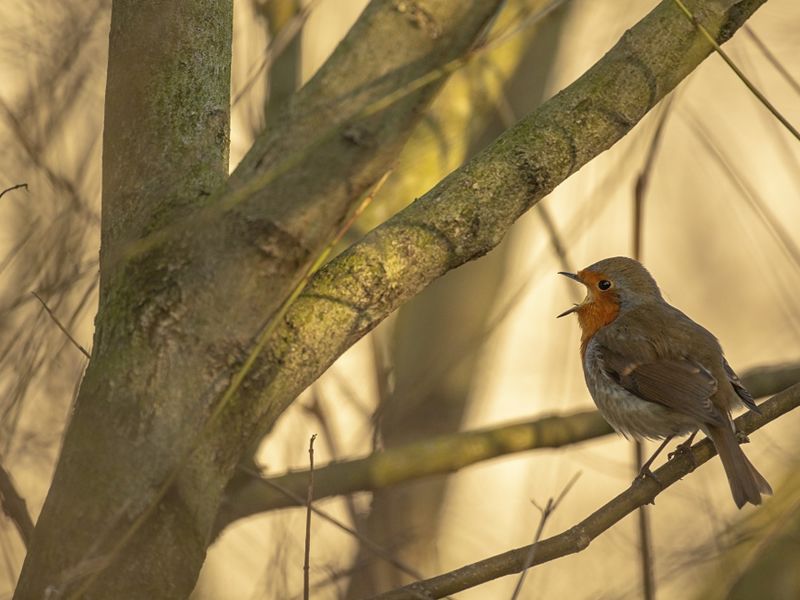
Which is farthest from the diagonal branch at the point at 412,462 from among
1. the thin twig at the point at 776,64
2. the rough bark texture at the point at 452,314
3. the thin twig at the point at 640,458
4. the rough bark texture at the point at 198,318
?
the rough bark texture at the point at 198,318

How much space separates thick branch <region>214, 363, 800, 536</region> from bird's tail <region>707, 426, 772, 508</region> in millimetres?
460

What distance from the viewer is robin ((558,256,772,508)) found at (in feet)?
10.6

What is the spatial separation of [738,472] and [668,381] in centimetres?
66

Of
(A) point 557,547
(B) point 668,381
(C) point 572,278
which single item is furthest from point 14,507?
(C) point 572,278

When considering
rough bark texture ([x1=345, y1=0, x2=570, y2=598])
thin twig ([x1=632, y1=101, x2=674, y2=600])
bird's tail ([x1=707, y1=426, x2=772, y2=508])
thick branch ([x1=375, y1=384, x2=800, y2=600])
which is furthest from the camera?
rough bark texture ([x1=345, y1=0, x2=570, y2=598])

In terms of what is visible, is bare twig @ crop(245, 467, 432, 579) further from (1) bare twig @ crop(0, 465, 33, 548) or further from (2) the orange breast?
(2) the orange breast

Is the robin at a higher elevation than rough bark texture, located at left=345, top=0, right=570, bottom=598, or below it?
below

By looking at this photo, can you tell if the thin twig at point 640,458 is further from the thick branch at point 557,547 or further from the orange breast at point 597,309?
the orange breast at point 597,309

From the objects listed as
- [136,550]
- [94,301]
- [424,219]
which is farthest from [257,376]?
[94,301]

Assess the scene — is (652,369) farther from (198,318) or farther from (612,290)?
(198,318)

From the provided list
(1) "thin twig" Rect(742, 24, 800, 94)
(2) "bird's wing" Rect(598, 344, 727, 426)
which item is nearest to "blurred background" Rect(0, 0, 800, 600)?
(1) "thin twig" Rect(742, 24, 800, 94)

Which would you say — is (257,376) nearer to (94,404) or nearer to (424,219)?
(94,404)

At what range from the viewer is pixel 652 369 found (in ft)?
12.2

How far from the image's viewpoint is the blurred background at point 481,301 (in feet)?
10.7
